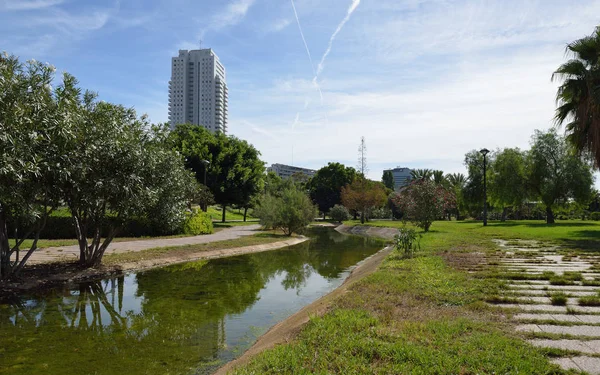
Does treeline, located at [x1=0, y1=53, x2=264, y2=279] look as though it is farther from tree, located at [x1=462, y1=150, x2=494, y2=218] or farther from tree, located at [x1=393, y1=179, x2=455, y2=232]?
tree, located at [x1=462, y1=150, x2=494, y2=218]

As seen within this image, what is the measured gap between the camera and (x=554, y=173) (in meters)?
41.7

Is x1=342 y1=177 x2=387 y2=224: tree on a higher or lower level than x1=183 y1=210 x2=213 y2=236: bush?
higher

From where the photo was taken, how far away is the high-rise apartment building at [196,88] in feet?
505

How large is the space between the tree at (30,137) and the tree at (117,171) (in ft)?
1.85

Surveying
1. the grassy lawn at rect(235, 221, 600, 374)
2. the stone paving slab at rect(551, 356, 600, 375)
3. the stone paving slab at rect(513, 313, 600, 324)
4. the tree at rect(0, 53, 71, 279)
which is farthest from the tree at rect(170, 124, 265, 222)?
the stone paving slab at rect(551, 356, 600, 375)

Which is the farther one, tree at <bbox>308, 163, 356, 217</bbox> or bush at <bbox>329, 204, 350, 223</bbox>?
tree at <bbox>308, 163, 356, 217</bbox>

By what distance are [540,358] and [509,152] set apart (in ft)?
157

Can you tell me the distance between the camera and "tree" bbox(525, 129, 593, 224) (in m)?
Answer: 39.6

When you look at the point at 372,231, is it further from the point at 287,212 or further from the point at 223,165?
the point at 223,165

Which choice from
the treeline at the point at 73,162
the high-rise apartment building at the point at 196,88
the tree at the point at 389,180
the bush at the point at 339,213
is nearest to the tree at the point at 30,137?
the treeline at the point at 73,162

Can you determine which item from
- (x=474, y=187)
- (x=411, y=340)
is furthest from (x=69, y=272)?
(x=474, y=187)

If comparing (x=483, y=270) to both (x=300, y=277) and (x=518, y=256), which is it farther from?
(x=300, y=277)

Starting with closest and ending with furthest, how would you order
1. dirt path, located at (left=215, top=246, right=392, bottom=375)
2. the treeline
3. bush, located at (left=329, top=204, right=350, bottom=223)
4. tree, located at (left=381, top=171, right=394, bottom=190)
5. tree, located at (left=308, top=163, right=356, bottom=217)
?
dirt path, located at (left=215, top=246, right=392, bottom=375), the treeline, bush, located at (left=329, top=204, right=350, bottom=223), tree, located at (left=308, top=163, right=356, bottom=217), tree, located at (left=381, top=171, right=394, bottom=190)

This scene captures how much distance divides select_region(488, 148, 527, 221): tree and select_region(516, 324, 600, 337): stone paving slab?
139 feet
